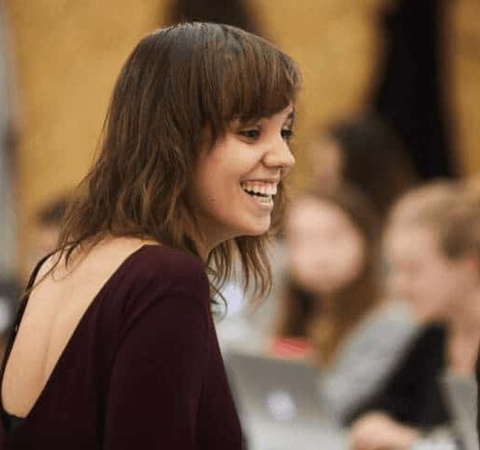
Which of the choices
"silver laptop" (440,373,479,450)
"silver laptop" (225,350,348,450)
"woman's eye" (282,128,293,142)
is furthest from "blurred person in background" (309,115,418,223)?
"woman's eye" (282,128,293,142)

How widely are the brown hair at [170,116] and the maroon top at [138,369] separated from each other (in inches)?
3.0

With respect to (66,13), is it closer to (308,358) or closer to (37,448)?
(308,358)

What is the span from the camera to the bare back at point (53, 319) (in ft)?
6.56

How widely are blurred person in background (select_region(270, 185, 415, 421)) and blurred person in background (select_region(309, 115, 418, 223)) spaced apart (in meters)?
0.63

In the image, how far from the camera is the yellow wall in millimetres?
6609

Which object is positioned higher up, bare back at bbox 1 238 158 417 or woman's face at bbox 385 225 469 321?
bare back at bbox 1 238 158 417

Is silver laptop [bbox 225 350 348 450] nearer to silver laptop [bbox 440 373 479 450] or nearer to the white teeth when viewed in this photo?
silver laptop [bbox 440 373 479 450]

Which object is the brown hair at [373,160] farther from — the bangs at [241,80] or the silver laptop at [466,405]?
the bangs at [241,80]

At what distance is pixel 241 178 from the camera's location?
2076 millimetres

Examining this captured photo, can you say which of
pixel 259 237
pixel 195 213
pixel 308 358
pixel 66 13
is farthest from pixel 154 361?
pixel 66 13

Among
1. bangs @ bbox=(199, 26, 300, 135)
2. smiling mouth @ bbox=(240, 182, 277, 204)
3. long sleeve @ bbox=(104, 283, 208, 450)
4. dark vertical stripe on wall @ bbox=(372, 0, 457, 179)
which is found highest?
bangs @ bbox=(199, 26, 300, 135)

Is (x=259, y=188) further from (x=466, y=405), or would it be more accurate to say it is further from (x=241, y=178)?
(x=466, y=405)

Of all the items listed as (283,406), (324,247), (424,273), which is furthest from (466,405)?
(324,247)

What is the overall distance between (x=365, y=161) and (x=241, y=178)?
343 centimetres
